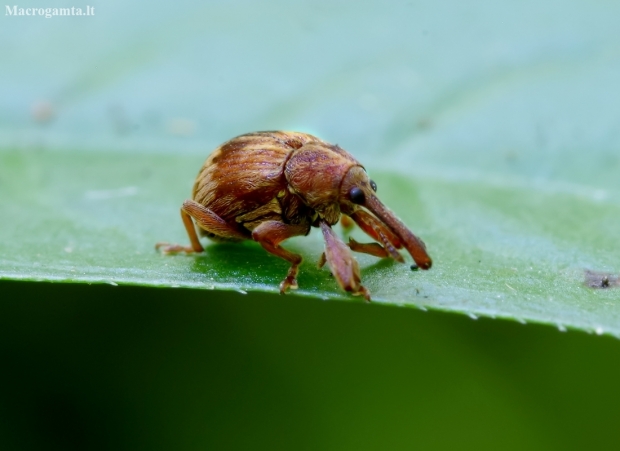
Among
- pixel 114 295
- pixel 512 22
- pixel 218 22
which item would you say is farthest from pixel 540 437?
pixel 218 22

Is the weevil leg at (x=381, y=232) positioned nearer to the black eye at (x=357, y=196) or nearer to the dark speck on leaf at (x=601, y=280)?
the black eye at (x=357, y=196)

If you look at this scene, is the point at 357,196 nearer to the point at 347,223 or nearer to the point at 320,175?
the point at 320,175

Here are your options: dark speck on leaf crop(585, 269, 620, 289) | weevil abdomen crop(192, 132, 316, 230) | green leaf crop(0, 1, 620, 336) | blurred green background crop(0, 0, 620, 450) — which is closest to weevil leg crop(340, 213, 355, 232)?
green leaf crop(0, 1, 620, 336)

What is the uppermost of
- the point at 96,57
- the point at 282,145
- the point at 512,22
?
the point at 512,22

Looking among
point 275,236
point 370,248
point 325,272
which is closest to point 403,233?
point 370,248

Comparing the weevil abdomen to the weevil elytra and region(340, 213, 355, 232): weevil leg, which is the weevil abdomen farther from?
region(340, 213, 355, 232): weevil leg

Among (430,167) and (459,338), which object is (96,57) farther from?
(459,338)
